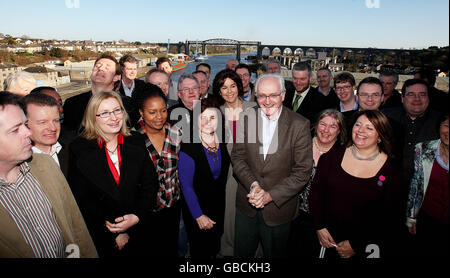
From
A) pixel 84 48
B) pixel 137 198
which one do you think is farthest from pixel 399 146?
pixel 84 48

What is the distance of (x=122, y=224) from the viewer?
1.93 m

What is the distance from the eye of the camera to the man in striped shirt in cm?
130

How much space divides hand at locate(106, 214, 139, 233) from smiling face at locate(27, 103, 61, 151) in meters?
0.82

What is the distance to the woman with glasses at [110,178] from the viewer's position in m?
1.85

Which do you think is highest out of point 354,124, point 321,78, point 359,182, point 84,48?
point 84,48

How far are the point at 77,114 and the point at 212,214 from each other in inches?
74.0

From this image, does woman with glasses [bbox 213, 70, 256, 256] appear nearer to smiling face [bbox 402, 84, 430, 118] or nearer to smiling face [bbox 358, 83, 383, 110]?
smiling face [bbox 358, 83, 383, 110]

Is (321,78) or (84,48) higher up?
(84,48)

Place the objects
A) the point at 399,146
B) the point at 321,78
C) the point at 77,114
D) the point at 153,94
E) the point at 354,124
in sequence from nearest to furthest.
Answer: the point at 354,124 → the point at 153,94 → the point at 399,146 → the point at 77,114 → the point at 321,78

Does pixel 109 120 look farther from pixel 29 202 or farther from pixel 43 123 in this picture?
pixel 29 202

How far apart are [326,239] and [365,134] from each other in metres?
0.96
